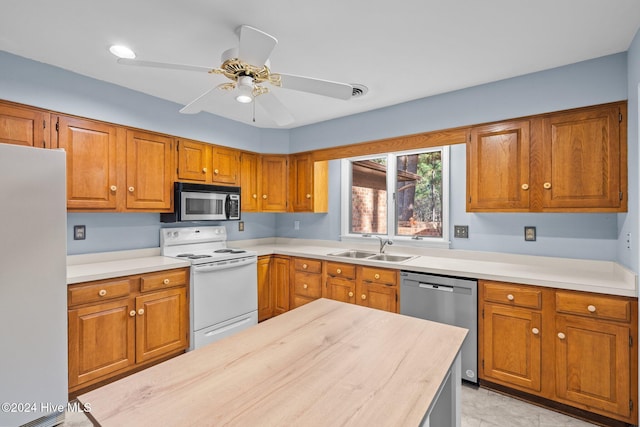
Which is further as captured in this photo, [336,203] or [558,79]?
[336,203]

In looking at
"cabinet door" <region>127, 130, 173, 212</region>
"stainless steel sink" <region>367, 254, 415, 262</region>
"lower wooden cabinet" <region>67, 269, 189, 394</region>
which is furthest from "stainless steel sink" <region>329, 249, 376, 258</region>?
"cabinet door" <region>127, 130, 173, 212</region>

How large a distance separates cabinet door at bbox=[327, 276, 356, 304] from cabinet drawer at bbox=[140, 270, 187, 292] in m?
1.39

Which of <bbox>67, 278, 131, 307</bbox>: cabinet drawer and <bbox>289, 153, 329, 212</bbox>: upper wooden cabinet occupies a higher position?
<bbox>289, 153, 329, 212</bbox>: upper wooden cabinet

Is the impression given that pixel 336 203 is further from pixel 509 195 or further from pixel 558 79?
pixel 558 79

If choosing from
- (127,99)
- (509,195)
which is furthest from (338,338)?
(127,99)

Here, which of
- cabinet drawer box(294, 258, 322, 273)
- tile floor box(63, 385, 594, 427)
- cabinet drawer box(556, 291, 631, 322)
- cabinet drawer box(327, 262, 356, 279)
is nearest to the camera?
cabinet drawer box(556, 291, 631, 322)

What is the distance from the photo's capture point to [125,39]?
1.95 meters

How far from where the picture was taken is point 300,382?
95 cm

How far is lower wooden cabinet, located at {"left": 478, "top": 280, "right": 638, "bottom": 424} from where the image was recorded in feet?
6.13

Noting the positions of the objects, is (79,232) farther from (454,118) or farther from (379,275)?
(454,118)

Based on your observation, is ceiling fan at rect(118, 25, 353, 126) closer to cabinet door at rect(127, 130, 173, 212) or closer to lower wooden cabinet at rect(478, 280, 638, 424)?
cabinet door at rect(127, 130, 173, 212)

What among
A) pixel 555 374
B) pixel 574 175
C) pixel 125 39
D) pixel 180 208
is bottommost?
pixel 555 374

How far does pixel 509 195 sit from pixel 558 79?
91cm

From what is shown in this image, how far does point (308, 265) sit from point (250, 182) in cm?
131
